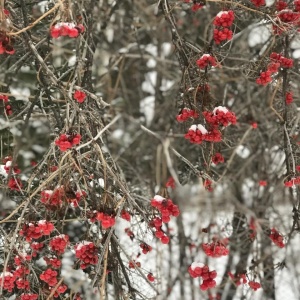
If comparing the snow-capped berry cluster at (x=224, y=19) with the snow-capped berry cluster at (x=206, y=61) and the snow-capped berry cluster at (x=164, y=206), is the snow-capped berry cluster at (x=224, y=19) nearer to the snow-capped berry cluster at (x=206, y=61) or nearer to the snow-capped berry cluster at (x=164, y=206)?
the snow-capped berry cluster at (x=206, y=61)

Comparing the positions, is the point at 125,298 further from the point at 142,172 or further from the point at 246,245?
the point at 142,172

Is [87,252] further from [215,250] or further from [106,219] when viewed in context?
[215,250]

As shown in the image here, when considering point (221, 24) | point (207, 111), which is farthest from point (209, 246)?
point (221, 24)

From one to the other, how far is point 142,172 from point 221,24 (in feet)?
8.48

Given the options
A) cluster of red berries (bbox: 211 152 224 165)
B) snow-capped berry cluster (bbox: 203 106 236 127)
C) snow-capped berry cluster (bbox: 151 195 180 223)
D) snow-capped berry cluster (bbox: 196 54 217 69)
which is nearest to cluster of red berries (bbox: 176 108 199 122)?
snow-capped berry cluster (bbox: 203 106 236 127)

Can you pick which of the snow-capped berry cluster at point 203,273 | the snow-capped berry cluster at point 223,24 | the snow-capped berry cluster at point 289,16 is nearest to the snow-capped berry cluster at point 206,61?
the snow-capped berry cluster at point 223,24

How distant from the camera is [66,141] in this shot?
2205 millimetres

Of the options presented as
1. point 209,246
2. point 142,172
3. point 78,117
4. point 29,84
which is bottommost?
point 209,246

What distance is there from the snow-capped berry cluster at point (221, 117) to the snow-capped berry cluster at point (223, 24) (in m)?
0.34

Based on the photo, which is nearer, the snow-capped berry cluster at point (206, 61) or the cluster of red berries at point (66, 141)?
the cluster of red berries at point (66, 141)

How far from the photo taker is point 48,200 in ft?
7.50

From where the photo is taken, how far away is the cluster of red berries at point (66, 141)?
86.4 inches

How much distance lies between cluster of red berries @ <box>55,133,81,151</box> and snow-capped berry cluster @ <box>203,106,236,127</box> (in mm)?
→ 661

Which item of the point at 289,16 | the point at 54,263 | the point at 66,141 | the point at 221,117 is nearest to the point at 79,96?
the point at 66,141
